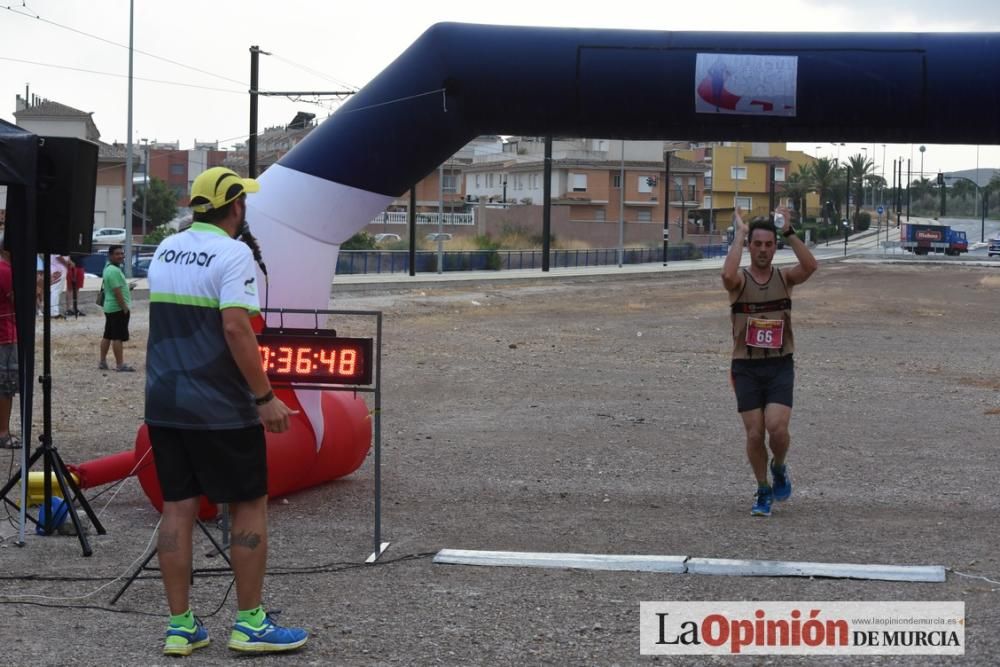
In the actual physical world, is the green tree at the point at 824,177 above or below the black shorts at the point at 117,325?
above

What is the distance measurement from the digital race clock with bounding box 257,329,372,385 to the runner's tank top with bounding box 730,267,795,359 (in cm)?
242

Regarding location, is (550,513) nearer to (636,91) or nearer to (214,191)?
(636,91)

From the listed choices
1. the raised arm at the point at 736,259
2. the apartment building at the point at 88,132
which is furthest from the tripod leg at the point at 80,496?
the apartment building at the point at 88,132

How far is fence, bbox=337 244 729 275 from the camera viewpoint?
52.0 m

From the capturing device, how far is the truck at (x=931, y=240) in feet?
290

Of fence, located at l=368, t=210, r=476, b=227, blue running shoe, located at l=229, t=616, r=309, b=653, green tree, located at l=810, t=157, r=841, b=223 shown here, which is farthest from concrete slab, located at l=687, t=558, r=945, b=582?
green tree, located at l=810, t=157, r=841, b=223

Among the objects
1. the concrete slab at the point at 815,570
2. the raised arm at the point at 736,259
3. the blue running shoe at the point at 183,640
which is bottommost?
the blue running shoe at the point at 183,640

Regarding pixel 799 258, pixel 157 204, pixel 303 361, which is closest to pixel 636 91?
pixel 799 258

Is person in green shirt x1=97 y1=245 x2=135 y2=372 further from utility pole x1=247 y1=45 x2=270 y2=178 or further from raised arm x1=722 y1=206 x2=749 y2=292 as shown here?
utility pole x1=247 y1=45 x2=270 y2=178

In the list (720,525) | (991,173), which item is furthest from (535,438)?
(991,173)

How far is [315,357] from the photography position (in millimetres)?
7109

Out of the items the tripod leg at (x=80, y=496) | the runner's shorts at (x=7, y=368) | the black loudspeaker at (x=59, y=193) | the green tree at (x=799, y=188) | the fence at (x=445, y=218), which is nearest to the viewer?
the black loudspeaker at (x=59, y=193)

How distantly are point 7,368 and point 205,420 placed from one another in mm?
6251

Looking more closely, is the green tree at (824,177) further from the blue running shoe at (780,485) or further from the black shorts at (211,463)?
the black shorts at (211,463)
